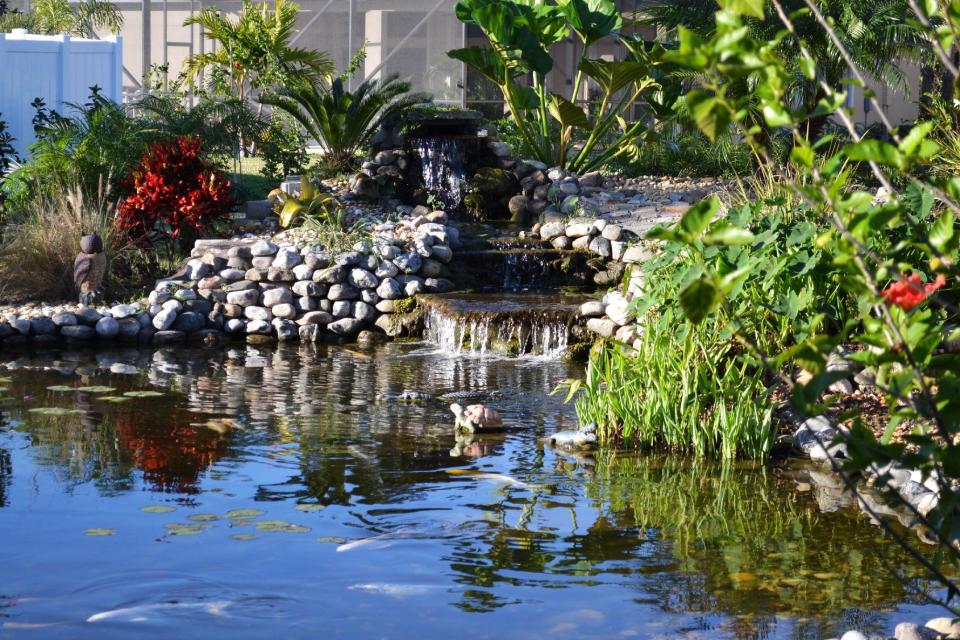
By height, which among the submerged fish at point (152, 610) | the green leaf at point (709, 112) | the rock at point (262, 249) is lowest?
the submerged fish at point (152, 610)

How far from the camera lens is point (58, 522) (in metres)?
4.80

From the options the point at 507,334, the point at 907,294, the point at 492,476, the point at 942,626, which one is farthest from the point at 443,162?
the point at 907,294

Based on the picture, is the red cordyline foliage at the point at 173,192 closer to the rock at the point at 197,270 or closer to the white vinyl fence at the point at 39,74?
the rock at the point at 197,270

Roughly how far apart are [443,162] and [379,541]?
31.0 ft

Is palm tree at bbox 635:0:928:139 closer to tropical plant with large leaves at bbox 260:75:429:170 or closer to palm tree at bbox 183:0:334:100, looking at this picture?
tropical plant with large leaves at bbox 260:75:429:170

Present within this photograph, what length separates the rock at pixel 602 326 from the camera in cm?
895

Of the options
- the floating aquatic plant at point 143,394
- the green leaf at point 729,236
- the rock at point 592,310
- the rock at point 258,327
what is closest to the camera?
the green leaf at point 729,236

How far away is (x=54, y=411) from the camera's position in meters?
6.95

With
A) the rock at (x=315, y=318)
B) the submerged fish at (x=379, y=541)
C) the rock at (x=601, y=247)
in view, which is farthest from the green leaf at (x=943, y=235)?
the rock at (x=601, y=247)

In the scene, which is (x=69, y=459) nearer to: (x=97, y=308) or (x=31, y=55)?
(x=97, y=308)

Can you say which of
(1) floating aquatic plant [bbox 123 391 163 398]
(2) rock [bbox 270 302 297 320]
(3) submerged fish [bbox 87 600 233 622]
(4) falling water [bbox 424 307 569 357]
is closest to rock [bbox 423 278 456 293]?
(4) falling water [bbox 424 307 569 357]

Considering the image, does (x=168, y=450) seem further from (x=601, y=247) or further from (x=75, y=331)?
(x=601, y=247)

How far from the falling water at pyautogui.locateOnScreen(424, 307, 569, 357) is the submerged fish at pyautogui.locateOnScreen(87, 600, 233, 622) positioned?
5.46 metres

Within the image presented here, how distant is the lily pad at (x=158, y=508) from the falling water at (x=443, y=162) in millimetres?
8849
